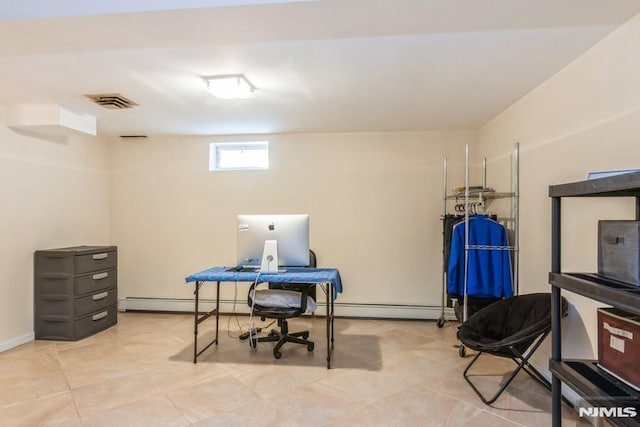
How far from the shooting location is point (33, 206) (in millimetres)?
3766

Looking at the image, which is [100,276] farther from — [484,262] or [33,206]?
[484,262]

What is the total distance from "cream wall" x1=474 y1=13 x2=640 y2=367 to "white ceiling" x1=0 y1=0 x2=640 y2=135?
14 centimetres

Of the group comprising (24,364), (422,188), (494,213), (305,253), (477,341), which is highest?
(422,188)

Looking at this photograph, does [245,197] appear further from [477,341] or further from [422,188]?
[477,341]

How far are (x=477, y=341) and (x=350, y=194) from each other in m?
2.41

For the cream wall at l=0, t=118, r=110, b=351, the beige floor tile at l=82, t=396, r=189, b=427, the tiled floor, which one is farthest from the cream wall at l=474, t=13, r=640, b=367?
the cream wall at l=0, t=118, r=110, b=351

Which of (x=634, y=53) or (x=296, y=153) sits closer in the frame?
(x=634, y=53)

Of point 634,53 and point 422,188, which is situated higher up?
point 634,53

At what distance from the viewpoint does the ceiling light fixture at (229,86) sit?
2712 mm

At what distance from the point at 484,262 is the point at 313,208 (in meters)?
2.13

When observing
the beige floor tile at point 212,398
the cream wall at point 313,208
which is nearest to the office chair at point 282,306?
the beige floor tile at point 212,398

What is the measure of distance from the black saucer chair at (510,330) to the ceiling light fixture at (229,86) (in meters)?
2.56

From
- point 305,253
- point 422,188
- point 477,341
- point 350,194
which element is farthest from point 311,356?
point 422,188

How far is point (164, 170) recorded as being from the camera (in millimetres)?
4824
